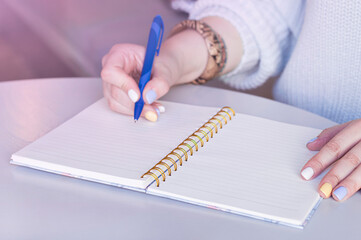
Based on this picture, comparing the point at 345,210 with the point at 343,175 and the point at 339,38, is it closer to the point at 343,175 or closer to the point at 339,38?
the point at 343,175

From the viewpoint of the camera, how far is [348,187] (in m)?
0.64

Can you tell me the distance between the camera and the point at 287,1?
1177 mm

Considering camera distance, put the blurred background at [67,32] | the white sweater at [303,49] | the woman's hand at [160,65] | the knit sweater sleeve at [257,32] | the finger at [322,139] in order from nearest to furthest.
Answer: the finger at [322,139] < the woman's hand at [160,65] < the white sweater at [303,49] < the knit sweater sleeve at [257,32] < the blurred background at [67,32]

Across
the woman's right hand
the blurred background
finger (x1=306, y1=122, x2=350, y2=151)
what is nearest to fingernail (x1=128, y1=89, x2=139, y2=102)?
the woman's right hand

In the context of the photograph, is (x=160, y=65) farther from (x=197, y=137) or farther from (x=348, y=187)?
(x=348, y=187)

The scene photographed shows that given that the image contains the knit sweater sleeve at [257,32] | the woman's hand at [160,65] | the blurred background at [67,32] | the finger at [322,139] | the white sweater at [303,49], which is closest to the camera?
the finger at [322,139]

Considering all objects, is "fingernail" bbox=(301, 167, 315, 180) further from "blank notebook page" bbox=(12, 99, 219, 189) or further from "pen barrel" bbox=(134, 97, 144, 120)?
"pen barrel" bbox=(134, 97, 144, 120)

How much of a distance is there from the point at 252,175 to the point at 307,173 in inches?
2.9

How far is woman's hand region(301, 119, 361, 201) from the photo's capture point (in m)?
0.64

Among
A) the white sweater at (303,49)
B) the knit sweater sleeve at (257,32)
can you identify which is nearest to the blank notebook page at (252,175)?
the white sweater at (303,49)

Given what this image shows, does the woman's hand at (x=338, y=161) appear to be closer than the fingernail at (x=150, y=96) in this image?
Yes

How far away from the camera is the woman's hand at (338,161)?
64cm

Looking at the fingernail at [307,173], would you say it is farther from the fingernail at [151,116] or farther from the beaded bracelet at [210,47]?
the beaded bracelet at [210,47]

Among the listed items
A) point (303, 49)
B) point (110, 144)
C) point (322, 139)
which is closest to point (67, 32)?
point (303, 49)
